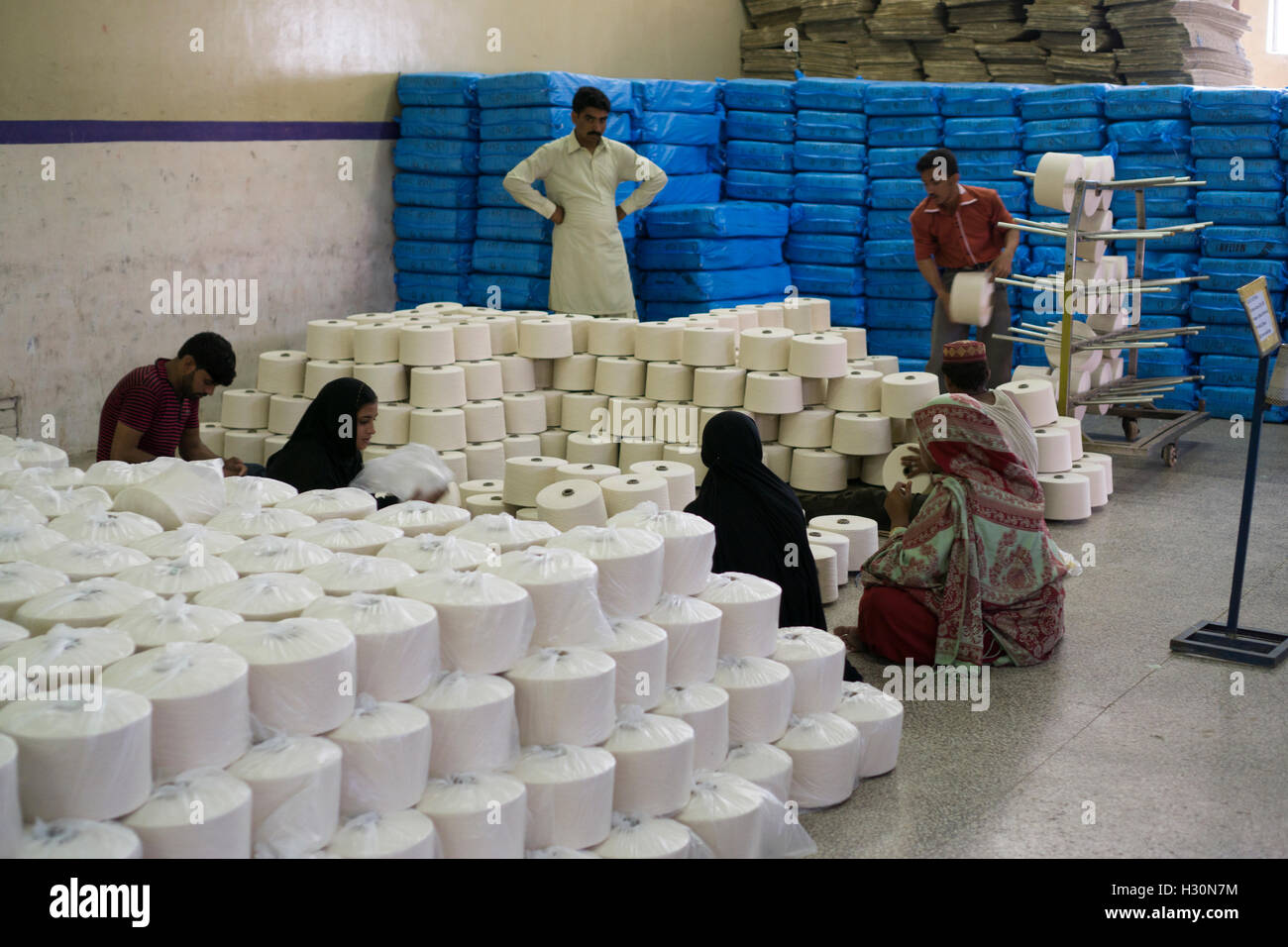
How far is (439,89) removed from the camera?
10945 mm

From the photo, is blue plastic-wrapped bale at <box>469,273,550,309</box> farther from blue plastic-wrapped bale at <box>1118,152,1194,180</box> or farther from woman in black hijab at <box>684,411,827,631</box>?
woman in black hijab at <box>684,411,827,631</box>

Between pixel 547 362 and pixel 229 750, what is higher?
pixel 547 362

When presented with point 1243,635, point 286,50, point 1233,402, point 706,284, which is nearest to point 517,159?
point 706,284

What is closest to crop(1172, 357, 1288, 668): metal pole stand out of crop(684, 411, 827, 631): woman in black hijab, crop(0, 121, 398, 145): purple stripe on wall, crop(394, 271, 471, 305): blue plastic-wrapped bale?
crop(684, 411, 827, 631): woman in black hijab

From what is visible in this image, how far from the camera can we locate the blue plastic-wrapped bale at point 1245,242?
10062 millimetres

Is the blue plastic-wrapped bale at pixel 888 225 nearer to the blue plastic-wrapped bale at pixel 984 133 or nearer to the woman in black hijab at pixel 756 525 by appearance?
the blue plastic-wrapped bale at pixel 984 133

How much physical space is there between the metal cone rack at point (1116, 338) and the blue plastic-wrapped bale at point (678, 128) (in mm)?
3212

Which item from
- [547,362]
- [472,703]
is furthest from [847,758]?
[547,362]

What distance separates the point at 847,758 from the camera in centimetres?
427

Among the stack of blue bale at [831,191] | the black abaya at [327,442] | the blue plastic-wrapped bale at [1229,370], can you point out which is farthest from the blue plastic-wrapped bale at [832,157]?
the black abaya at [327,442]

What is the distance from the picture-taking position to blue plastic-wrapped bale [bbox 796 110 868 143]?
36.7 ft

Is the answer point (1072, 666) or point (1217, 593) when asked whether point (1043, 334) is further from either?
point (1072, 666)

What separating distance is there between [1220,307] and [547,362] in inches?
213

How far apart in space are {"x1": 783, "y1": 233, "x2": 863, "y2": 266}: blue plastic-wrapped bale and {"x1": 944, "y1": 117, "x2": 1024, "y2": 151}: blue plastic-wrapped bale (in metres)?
1.09
